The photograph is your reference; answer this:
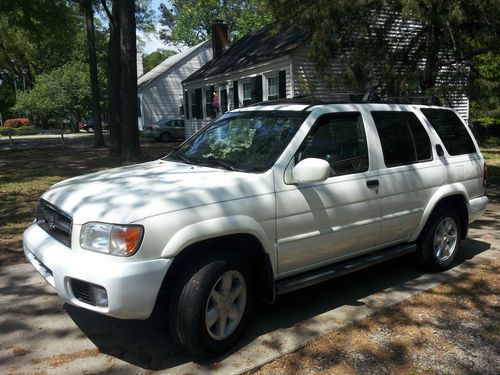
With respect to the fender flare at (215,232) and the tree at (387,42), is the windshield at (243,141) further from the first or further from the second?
the tree at (387,42)

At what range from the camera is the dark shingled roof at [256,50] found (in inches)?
718

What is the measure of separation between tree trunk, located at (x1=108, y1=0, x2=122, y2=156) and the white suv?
1314cm

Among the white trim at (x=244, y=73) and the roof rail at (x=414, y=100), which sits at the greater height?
the white trim at (x=244, y=73)

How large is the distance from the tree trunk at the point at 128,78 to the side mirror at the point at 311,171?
1113 cm

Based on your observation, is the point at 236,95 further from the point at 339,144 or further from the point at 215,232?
the point at 215,232

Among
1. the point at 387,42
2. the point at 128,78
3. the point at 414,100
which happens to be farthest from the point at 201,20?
the point at 414,100

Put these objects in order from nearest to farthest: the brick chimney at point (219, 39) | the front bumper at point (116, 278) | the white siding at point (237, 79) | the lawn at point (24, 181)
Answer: the front bumper at point (116, 278) → the lawn at point (24, 181) → the white siding at point (237, 79) → the brick chimney at point (219, 39)

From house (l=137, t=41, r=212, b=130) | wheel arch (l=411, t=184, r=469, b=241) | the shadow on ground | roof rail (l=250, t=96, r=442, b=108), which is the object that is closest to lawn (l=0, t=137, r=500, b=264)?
the shadow on ground

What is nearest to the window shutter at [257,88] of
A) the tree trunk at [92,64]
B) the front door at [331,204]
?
the tree trunk at [92,64]

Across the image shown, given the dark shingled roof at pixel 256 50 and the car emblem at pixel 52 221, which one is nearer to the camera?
the car emblem at pixel 52 221

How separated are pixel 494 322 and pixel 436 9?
20.1 feet

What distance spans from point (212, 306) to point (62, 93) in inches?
1652

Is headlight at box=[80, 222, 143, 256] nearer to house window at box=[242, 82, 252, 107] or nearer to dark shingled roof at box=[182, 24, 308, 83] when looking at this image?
dark shingled roof at box=[182, 24, 308, 83]

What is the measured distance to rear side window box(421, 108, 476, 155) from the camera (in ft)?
17.4
